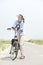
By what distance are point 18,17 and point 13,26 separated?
462 millimetres

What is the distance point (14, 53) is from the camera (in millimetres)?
14820

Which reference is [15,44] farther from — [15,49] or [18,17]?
[18,17]

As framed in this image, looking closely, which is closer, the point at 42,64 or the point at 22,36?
the point at 42,64

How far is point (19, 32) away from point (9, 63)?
194 centimetres

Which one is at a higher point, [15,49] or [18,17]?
[18,17]

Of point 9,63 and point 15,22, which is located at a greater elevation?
point 15,22

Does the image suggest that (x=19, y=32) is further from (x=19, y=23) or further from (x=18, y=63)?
(x=18, y=63)

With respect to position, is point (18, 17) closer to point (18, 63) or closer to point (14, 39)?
point (14, 39)

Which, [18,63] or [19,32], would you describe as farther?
[19,32]

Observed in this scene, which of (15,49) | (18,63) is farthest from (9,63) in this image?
(15,49)

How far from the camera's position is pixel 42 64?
1302 cm

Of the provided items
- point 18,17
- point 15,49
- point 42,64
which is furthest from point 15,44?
point 42,64

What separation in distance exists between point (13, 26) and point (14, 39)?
623mm

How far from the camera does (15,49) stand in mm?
14656
